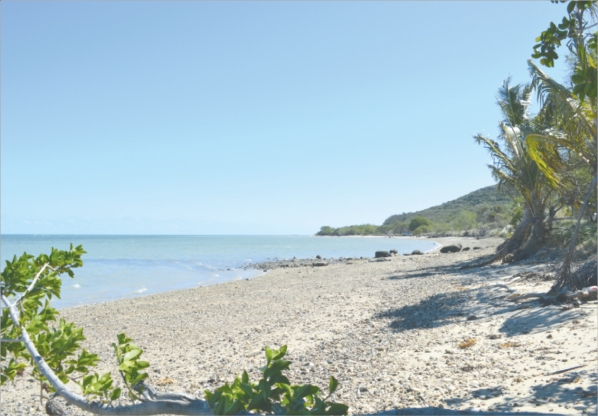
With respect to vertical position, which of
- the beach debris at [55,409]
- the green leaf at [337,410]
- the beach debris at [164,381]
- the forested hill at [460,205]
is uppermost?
the forested hill at [460,205]

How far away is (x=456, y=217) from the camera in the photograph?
8875 centimetres

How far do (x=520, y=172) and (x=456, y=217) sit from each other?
74.0 meters

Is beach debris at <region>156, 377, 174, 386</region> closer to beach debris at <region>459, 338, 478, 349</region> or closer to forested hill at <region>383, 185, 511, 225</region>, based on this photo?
beach debris at <region>459, 338, 478, 349</region>

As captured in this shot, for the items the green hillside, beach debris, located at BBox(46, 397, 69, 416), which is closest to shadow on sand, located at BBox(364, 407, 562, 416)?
beach debris, located at BBox(46, 397, 69, 416)

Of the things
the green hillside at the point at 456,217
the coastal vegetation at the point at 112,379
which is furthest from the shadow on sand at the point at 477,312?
the green hillside at the point at 456,217

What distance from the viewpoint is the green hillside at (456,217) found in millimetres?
63256

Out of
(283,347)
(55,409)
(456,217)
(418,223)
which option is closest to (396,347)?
(55,409)

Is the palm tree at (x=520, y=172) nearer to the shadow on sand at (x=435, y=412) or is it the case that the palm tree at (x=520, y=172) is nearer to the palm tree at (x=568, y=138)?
the palm tree at (x=568, y=138)

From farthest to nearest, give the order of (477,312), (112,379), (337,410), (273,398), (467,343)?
(477,312) → (467,343) → (112,379) → (273,398) → (337,410)

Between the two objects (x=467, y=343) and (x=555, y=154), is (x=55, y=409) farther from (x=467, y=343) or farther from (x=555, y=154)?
(x=555, y=154)

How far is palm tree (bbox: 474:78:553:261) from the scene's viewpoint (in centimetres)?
1728

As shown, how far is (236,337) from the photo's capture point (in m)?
8.96

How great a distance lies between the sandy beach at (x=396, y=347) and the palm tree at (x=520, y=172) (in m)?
5.93

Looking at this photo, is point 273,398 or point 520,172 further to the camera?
point 520,172
